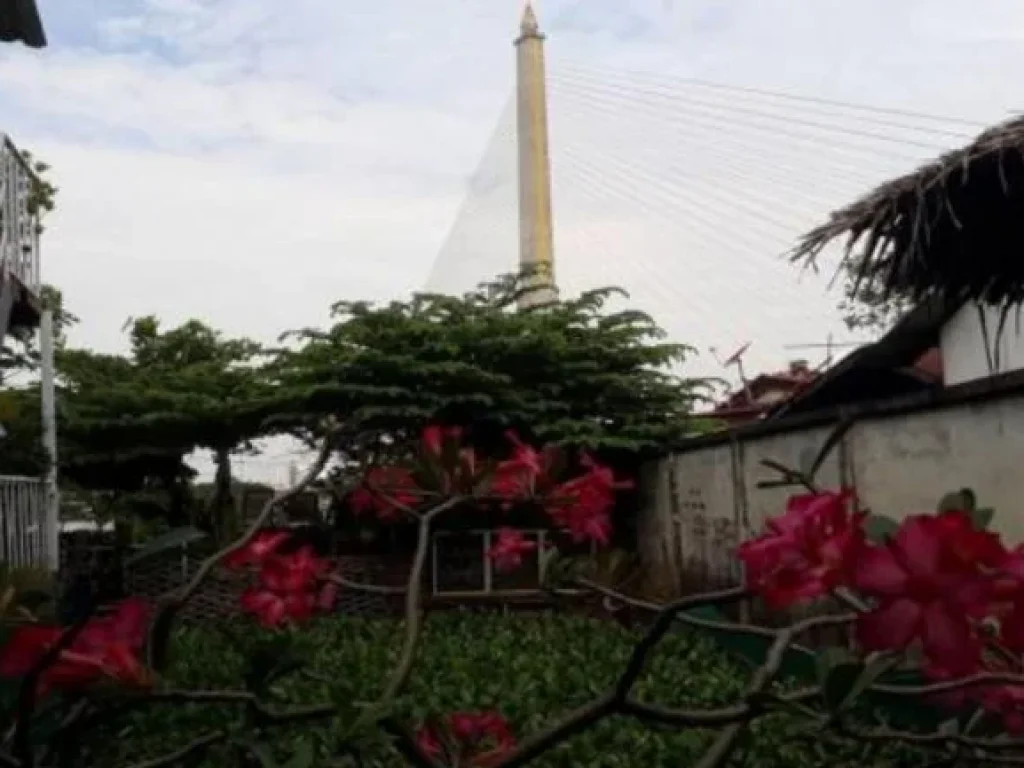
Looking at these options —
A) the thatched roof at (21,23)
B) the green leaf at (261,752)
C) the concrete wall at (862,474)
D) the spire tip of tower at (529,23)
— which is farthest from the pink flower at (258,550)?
the spire tip of tower at (529,23)

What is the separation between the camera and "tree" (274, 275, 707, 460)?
952cm

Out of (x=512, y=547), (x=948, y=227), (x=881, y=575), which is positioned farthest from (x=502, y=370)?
(x=881, y=575)

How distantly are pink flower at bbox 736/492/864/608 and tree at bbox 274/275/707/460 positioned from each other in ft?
26.6

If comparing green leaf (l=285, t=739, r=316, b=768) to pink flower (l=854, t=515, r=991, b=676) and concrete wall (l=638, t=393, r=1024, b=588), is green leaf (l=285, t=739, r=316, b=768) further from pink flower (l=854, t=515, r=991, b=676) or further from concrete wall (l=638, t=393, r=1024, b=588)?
concrete wall (l=638, t=393, r=1024, b=588)

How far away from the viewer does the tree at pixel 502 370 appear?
31.2 ft

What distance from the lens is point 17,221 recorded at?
6492 mm

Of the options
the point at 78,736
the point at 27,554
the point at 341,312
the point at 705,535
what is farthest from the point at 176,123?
the point at 78,736

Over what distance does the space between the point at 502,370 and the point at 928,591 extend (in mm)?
8981

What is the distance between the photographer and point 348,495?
7.64 ft

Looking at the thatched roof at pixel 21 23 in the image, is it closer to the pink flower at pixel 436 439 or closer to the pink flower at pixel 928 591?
→ the pink flower at pixel 436 439

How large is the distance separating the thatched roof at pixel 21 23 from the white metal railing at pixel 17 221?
109 cm

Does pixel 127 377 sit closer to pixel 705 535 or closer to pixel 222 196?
pixel 222 196

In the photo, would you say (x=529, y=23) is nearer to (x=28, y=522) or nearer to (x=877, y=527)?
(x=28, y=522)

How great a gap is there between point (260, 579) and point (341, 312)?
8373 millimetres
